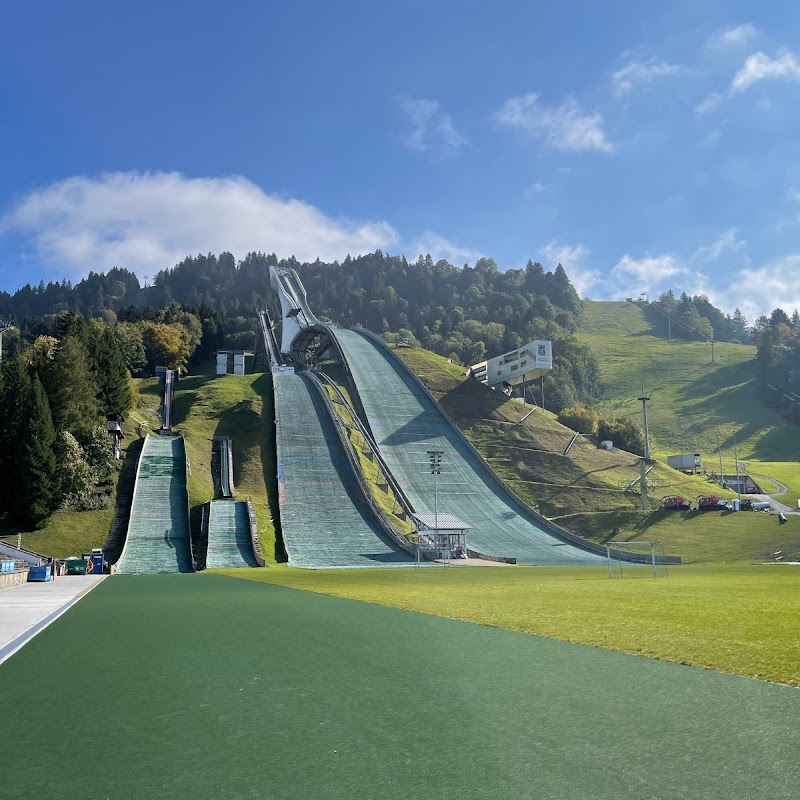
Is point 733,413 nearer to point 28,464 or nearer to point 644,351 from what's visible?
point 644,351

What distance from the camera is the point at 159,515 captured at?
148 ft

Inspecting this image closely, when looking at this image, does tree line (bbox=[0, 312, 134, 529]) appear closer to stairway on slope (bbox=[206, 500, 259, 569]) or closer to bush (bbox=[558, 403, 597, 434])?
stairway on slope (bbox=[206, 500, 259, 569])

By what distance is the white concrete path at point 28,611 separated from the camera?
12141mm

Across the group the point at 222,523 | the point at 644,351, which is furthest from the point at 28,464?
the point at 644,351

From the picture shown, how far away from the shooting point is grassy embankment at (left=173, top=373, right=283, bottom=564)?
158 ft

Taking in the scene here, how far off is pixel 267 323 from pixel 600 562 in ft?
267

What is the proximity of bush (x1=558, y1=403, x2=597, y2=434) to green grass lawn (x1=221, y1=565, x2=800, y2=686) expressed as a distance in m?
66.2

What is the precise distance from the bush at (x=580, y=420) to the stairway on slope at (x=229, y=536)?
5016 centimetres

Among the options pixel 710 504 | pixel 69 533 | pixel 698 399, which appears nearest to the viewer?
pixel 69 533

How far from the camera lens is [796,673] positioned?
753 cm

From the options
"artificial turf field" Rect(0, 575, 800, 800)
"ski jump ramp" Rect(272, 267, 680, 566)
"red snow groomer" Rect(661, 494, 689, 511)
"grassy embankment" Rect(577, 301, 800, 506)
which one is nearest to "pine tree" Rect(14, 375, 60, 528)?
"ski jump ramp" Rect(272, 267, 680, 566)

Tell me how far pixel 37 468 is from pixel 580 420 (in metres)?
61.6

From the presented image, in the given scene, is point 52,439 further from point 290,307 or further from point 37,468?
point 290,307

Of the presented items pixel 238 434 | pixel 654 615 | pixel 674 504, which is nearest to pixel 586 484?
pixel 674 504
